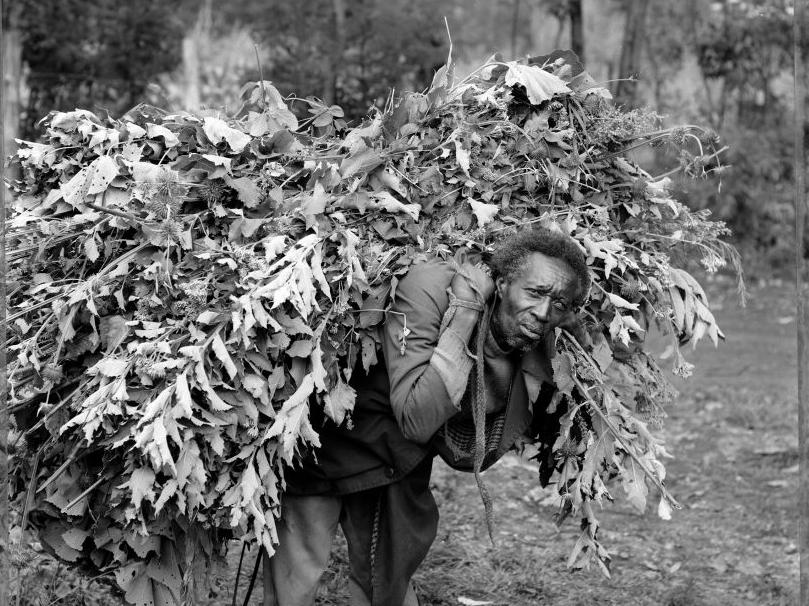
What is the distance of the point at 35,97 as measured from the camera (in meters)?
11.6

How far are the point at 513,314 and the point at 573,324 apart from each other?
286 millimetres

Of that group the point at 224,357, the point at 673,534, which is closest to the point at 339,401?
the point at 224,357

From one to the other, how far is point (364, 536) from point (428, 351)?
0.83 metres

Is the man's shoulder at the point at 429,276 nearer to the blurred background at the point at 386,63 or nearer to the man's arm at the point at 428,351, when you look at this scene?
the man's arm at the point at 428,351

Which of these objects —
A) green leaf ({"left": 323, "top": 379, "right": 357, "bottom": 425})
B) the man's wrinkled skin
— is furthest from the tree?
the man's wrinkled skin

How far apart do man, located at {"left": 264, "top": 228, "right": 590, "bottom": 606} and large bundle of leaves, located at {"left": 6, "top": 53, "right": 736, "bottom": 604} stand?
0.09 meters

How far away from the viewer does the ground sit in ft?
15.0

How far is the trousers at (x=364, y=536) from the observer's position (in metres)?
3.44

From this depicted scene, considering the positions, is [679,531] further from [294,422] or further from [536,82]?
[294,422]

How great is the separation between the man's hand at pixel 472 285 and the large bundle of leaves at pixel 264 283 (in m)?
0.16

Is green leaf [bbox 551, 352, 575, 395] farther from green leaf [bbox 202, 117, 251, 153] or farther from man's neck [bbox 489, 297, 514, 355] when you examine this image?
green leaf [bbox 202, 117, 251, 153]

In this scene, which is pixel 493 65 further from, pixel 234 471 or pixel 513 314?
pixel 234 471

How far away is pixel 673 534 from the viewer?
5453 millimetres

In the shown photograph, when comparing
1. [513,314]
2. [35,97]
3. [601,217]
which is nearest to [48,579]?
[513,314]
